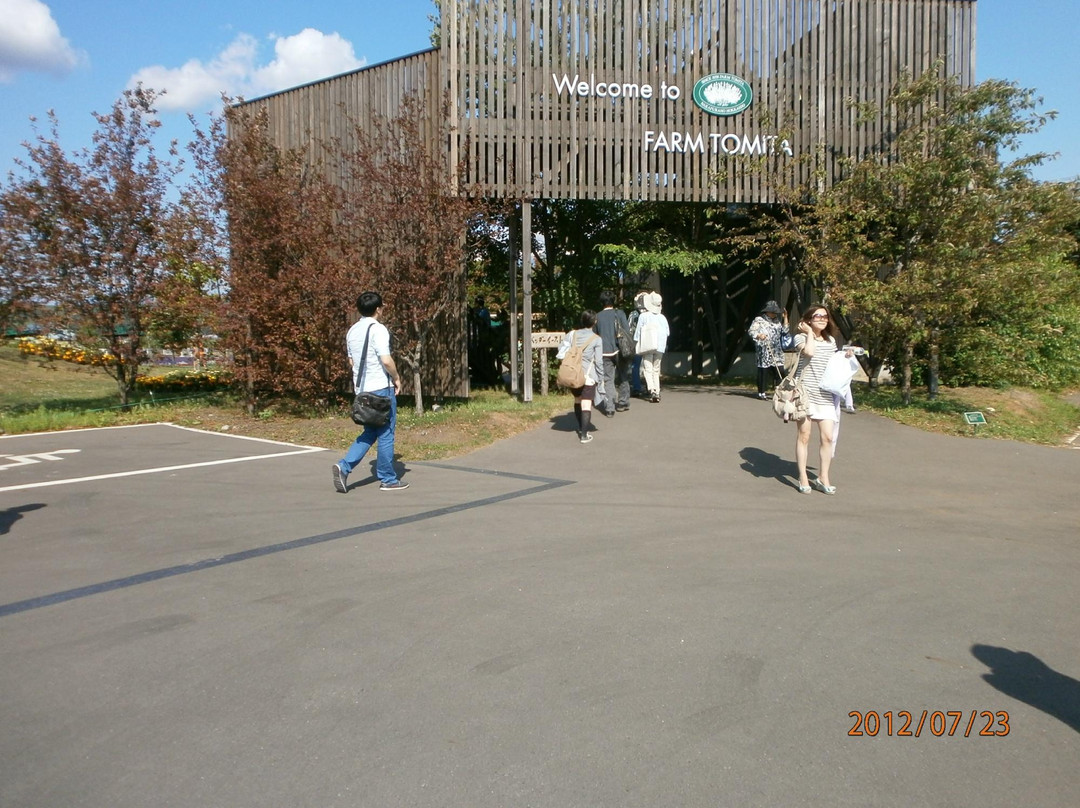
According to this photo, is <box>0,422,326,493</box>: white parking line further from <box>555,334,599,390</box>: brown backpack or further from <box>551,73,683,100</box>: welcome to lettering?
<box>551,73,683,100</box>: welcome to lettering

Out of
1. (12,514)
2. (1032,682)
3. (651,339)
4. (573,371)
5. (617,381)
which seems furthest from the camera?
(651,339)

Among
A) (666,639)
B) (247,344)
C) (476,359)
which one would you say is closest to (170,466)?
(247,344)

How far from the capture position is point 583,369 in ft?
34.4

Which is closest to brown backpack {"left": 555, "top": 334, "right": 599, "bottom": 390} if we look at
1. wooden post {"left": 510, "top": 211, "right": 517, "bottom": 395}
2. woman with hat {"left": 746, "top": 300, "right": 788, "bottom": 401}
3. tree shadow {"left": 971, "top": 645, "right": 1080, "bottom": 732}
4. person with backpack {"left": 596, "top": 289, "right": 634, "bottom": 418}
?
person with backpack {"left": 596, "top": 289, "right": 634, "bottom": 418}

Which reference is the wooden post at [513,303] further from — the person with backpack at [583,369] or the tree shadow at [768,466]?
the tree shadow at [768,466]

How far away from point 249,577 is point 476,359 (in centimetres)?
1244

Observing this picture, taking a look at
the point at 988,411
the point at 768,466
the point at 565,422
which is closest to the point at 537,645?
the point at 768,466

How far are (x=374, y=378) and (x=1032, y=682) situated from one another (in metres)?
5.87

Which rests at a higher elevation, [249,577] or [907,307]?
[907,307]

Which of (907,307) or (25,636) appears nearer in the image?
(25,636)

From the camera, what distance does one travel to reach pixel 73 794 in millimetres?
3037

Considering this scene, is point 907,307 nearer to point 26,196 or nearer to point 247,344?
point 247,344

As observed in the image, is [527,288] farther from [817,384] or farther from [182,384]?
[182,384]
